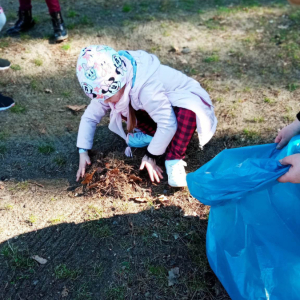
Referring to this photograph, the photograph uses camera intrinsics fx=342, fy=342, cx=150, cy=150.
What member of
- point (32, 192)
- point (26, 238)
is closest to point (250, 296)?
point (26, 238)

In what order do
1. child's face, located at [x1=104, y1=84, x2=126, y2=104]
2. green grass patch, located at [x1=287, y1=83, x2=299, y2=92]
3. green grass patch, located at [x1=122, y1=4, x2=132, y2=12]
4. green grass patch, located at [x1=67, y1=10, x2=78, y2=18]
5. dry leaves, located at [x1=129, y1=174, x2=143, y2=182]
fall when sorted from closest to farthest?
1. child's face, located at [x1=104, y1=84, x2=126, y2=104]
2. dry leaves, located at [x1=129, y1=174, x2=143, y2=182]
3. green grass patch, located at [x1=287, y1=83, x2=299, y2=92]
4. green grass patch, located at [x1=67, y1=10, x2=78, y2=18]
5. green grass patch, located at [x1=122, y1=4, x2=132, y2=12]

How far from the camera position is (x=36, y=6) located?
4.82 meters

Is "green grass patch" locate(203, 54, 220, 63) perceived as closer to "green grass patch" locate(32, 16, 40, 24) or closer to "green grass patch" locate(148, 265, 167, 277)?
"green grass patch" locate(32, 16, 40, 24)

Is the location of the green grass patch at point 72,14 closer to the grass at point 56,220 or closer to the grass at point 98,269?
the grass at point 56,220

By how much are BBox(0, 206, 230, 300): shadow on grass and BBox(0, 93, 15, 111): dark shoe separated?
1412 millimetres

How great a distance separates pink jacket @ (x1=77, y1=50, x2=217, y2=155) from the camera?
7.28ft

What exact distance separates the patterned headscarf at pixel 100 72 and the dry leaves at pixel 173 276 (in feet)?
3.60

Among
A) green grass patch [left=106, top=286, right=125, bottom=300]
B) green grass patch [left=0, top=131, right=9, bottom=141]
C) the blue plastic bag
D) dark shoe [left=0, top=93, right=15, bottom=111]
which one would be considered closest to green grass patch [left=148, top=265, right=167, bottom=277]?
green grass patch [left=106, top=286, right=125, bottom=300]

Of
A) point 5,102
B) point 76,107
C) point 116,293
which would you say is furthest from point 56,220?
point 5,102

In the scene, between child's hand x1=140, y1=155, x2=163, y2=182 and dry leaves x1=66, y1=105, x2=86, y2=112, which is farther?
dry leaves x1=66, y1=105, x2=86, y2=112

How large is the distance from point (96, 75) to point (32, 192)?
987mm

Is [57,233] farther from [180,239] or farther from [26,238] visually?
[180,239]

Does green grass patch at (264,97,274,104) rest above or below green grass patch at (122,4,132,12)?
below

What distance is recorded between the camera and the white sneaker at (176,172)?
2.35 metres
